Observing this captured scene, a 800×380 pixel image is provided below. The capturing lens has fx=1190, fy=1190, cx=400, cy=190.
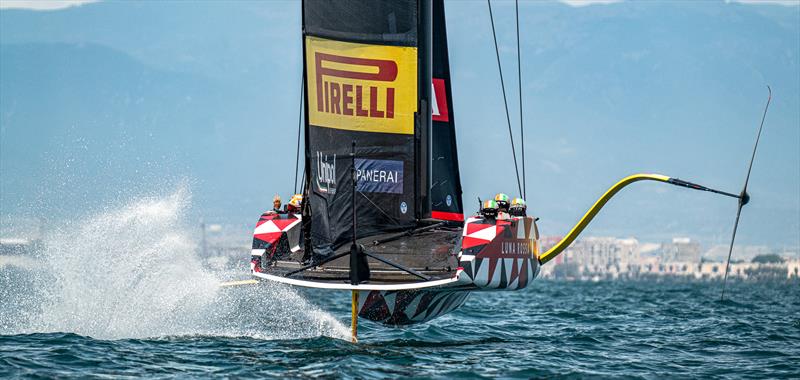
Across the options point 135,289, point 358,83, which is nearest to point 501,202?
point 358,83

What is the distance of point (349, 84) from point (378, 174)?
155 centimetres

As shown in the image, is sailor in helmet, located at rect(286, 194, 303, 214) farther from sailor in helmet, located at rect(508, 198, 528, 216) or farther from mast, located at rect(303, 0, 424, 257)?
sailor in helmet, located at rect(508, 198, 528, 216)

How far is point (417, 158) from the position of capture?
1927 cm

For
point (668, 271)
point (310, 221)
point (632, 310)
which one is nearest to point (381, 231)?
point (310, 221)

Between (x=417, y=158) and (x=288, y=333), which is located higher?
(x=417, y=158)

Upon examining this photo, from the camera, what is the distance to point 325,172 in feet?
60.4

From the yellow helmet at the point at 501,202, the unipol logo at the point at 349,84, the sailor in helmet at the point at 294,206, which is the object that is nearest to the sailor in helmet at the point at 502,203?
the yellow helmet at the point at 501,202

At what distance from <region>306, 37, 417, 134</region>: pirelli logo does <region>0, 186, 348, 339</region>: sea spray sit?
3.45 m

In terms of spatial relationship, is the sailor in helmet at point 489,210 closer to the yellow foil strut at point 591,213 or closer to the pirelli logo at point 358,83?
the yellow foil strut at point 591,213

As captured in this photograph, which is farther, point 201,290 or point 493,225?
point 201,290

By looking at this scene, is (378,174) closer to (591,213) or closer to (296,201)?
(296,201)

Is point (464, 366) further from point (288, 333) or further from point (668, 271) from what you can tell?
point (668, 271)

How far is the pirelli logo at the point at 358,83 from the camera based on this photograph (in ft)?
60.0

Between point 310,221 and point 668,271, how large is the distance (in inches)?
6277
